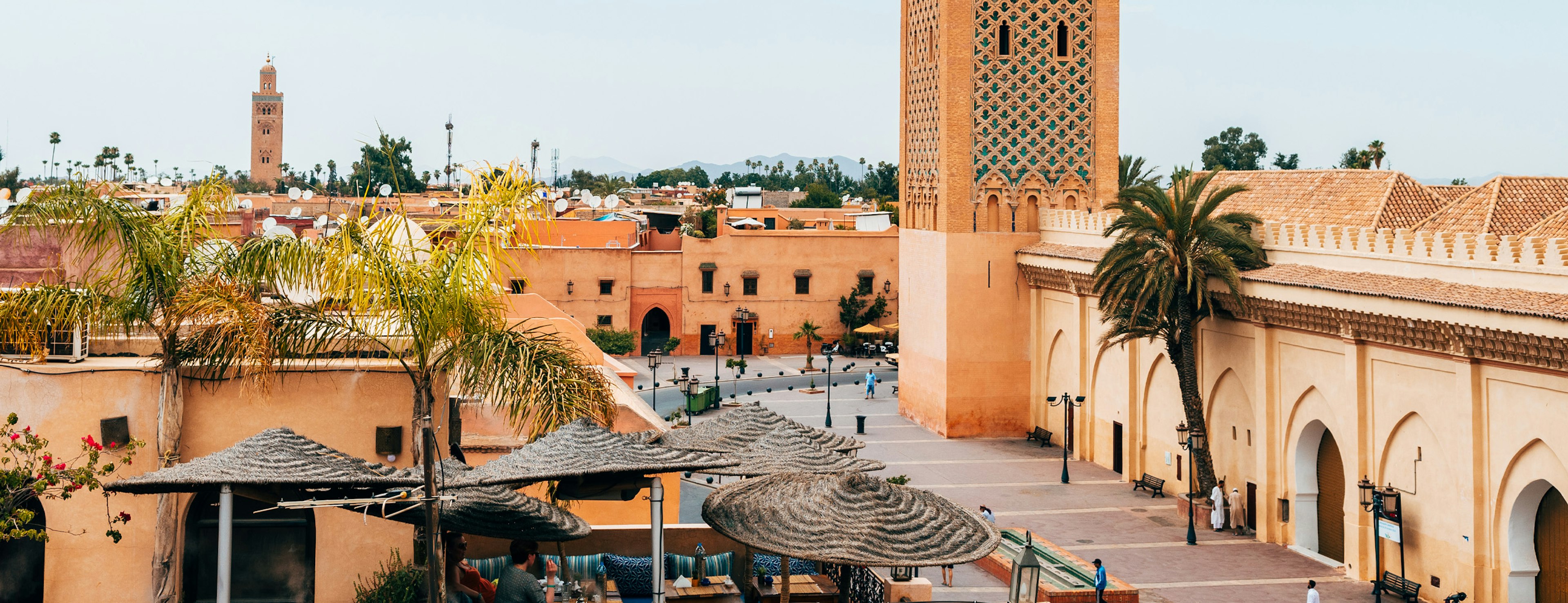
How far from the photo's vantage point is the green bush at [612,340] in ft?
164

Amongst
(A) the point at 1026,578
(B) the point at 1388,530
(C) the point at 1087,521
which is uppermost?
(A) the point at 1026,578

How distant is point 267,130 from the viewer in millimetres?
152625

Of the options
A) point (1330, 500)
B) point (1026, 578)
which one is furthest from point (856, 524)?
point (1330, 500)

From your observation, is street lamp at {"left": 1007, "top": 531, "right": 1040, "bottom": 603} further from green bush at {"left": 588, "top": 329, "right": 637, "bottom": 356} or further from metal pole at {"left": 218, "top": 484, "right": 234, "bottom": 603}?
green bush at {"left": 588, "top": 329, "right": 637, "bottom": 356}

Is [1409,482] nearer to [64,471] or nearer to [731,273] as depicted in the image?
[64,471]

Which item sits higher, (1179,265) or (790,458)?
(1179,265)

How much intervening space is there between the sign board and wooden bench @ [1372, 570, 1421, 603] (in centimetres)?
52

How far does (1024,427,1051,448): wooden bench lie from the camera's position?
32875 mm

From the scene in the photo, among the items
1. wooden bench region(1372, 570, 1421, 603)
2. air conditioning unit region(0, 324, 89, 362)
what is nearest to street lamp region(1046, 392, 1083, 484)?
wooden bench region(1372, 570, 1421, 603)

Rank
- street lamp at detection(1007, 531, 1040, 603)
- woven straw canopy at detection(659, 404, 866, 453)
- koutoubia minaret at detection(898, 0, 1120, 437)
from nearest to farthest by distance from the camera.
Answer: street lamp at detection(1007, 531, 1040, 603) → woven straw canopy at detection(659, 404, 866, 453) → koutoubia minaret at detection(898, 0, 1120, 437)

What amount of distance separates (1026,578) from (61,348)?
9319 millimetres

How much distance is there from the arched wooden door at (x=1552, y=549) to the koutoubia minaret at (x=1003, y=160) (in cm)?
1563

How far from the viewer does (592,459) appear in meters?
11.7

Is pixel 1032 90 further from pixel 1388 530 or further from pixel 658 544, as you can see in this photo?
pixel 658 544
